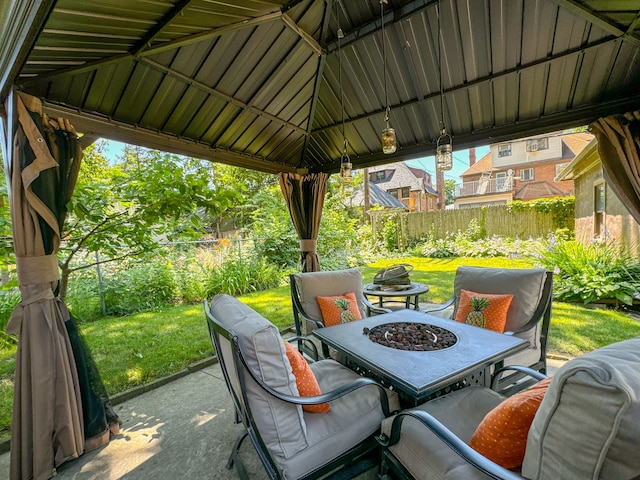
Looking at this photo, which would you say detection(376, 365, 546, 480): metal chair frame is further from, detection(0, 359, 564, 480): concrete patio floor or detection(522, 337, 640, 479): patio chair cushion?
detection(0, 359, 564, 480): concrete patio floor

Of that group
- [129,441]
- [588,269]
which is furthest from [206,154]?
[588,269]

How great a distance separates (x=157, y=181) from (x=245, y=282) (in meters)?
3.54

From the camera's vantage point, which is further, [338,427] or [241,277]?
[241,277]

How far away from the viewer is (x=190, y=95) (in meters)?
2.74

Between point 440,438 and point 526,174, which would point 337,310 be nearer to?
point 440,438

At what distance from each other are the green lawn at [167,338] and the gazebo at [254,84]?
3.20 ft

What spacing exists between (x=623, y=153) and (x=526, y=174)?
16.6m

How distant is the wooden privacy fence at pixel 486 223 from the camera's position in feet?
27.8

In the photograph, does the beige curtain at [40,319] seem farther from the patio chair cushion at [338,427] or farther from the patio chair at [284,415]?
the patio chair cushion at [338,427]

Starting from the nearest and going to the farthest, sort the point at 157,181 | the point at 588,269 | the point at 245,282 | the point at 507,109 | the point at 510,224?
the point at 157,181 → the point at 507,109 → the point at 588,269 → the point at 245,282 → the point at 510,224

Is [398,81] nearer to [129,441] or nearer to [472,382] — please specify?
[472,382]

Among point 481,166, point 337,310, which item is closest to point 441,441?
point 337,310

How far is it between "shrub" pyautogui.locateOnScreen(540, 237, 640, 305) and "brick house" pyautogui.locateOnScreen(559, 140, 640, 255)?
0.97 feet

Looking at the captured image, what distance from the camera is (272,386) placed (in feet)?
4.28
